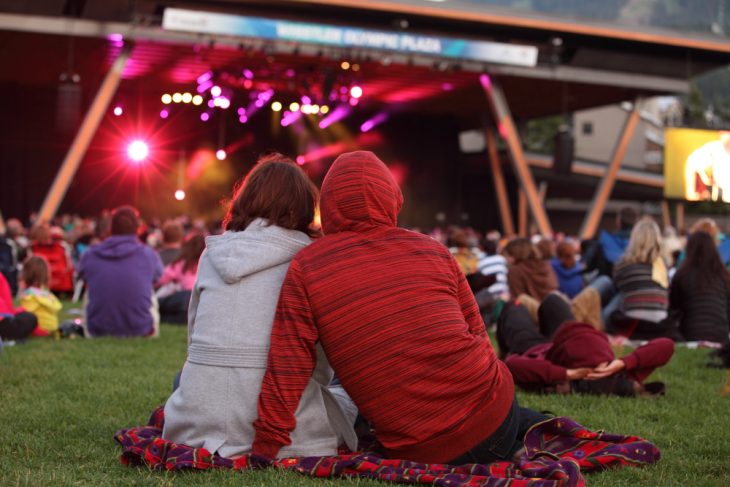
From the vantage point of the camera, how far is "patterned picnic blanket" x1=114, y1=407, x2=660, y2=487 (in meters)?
2.87

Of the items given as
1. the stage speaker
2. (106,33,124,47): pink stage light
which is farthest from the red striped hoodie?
the stage speaker

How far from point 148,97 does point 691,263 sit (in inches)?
744

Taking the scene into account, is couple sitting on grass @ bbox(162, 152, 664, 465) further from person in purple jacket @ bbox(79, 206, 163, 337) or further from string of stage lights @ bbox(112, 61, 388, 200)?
string of stage lights @ bbox(112, 61, 388, 200)

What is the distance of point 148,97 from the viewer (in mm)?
23781

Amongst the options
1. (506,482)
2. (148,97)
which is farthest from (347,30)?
(506,482)

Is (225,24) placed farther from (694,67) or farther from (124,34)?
(694,67)

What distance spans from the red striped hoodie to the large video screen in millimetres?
16266

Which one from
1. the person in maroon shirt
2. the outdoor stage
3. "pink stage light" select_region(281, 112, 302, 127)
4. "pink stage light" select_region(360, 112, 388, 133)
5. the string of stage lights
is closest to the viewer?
the person in maroon shirt

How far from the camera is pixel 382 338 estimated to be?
296 centimetres

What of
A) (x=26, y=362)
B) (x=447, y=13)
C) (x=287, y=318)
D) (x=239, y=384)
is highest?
(x=447, y=13)

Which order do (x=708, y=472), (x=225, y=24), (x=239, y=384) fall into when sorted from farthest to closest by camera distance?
1. (x=225, y=24)
2. (x=708, y=472)
3. (x=239, y=384)

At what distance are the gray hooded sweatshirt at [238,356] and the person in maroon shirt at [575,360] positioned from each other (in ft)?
6.76

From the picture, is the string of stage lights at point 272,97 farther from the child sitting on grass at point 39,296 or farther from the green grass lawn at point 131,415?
the green grass lawn at point 131,415

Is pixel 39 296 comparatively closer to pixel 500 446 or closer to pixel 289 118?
pixel 500 446
